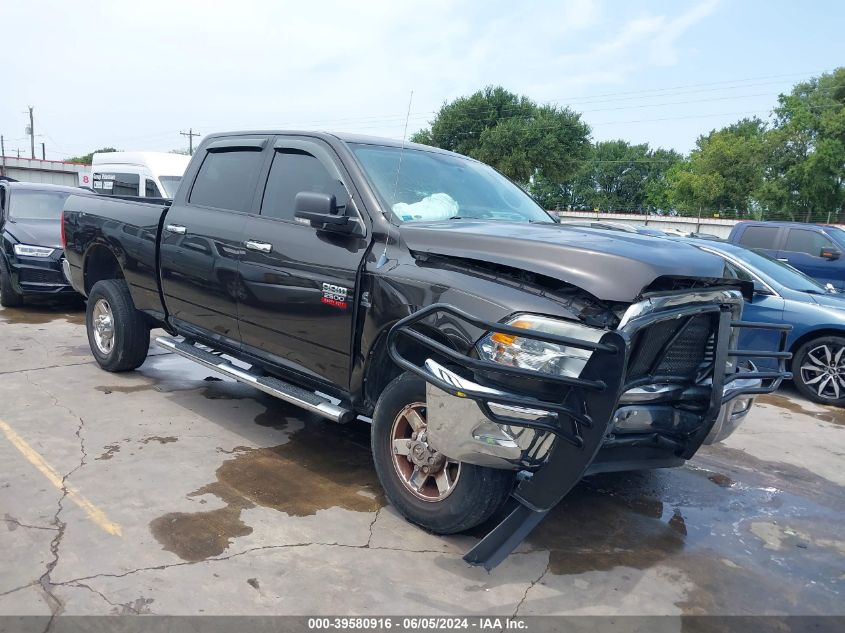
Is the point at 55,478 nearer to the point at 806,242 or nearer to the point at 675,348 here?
the point at 675,348

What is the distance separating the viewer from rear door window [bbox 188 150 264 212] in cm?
491

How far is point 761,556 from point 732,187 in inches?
2566

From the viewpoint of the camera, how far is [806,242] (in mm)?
11695

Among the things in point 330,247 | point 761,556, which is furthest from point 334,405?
point 761,556

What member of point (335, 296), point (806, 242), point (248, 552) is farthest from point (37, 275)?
point (806, 242)

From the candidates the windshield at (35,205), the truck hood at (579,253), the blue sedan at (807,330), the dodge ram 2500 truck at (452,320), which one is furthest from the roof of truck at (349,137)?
the windshield at (35,205)

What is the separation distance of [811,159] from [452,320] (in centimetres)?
5919

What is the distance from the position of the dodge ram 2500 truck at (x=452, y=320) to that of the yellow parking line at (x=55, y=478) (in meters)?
1.15

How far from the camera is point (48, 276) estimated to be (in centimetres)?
943

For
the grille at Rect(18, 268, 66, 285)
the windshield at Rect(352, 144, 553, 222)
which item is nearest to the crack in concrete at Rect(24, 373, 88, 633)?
the windshield at Rect(352, 144, 553, 222)

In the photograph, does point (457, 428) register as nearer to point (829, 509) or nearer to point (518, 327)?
point (518, 327)

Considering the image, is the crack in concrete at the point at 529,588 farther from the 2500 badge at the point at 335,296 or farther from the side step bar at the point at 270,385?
the 2500 badge at the point at 335,296

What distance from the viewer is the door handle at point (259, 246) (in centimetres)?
443

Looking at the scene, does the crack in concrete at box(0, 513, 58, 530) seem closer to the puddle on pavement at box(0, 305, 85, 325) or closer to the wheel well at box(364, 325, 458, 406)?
the wheel well at box(364, 325, 458, 406)
